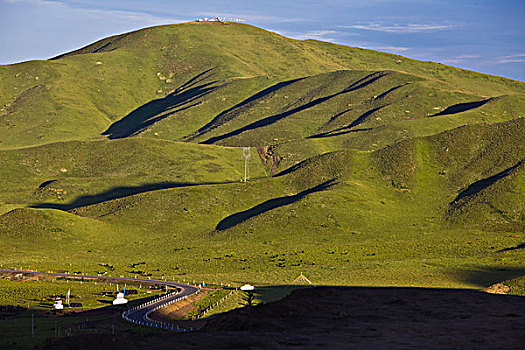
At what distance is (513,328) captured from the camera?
6156 cm

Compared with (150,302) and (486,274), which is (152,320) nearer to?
(150,302)

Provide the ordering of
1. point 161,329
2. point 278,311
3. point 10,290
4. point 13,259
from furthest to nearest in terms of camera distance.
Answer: point 13,259 < point 10,290 < point 161,329 < point 278,311

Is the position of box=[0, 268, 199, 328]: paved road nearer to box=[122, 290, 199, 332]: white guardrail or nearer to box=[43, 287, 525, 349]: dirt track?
box=[122, 290, 199, 332]: white guardrail

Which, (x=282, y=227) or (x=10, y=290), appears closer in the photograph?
(x=10, y=290)

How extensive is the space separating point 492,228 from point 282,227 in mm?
49506

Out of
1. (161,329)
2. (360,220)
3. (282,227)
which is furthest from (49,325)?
(360,220)

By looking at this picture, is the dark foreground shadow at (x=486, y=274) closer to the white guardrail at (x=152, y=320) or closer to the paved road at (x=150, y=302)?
the paved road at (x=150, y=302)

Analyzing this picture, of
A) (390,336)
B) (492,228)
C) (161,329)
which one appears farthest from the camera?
(492,228)

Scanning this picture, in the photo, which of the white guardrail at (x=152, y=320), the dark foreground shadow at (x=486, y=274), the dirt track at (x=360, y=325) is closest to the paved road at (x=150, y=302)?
the white guardrail at (x=152, y=320)

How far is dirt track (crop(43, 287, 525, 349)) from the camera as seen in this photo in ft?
168

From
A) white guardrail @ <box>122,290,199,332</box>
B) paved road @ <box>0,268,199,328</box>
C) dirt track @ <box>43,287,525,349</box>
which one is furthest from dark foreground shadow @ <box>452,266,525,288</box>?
white guardrail @ <box>122,290,199,332</box>

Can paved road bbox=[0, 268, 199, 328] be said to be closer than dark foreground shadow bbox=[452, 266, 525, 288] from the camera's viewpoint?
Yes

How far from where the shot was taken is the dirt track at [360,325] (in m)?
51.2

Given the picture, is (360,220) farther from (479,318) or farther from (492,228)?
(479,318)
